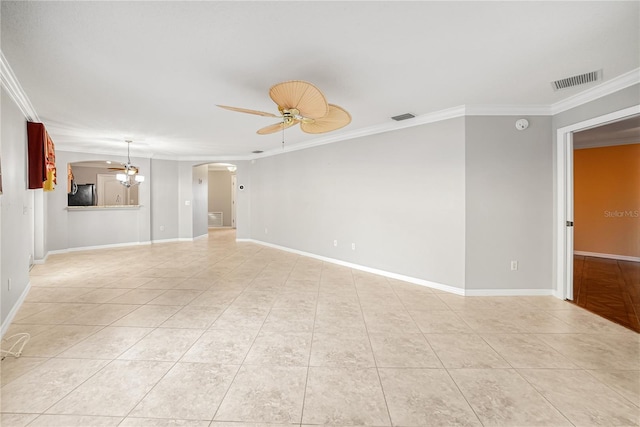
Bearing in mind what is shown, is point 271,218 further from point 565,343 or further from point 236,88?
point 565,343

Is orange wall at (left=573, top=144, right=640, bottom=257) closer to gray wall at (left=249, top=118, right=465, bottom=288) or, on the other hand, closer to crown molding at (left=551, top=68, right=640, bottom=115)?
crown molding at (left=551, top=68, right=640, bottom=115)

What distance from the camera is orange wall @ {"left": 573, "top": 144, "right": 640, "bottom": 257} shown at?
18.2 ft

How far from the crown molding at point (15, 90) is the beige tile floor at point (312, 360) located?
2.38 meters

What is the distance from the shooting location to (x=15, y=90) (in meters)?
2.90

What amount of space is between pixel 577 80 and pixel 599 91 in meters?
0.41

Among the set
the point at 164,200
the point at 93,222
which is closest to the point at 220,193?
the point at 164,200

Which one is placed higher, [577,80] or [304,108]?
[577,80]

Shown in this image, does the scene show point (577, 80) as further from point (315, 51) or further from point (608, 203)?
point (608, 203)

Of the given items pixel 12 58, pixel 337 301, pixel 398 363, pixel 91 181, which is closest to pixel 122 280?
pixel 12 58

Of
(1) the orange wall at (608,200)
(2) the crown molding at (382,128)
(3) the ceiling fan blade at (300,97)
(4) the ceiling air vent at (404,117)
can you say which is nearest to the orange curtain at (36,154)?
(3) the ceiling fan blade at (300,97)

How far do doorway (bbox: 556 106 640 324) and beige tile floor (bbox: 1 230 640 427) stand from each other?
1.37ft

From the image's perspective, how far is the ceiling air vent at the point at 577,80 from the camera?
2600 millimetres

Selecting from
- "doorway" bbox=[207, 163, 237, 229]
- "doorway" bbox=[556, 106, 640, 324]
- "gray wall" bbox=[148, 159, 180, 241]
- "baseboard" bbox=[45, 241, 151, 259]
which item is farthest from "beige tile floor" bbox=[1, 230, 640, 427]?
"doorway" bbox=[207, 163, 237, 229]

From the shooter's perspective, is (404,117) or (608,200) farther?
(608,200)
